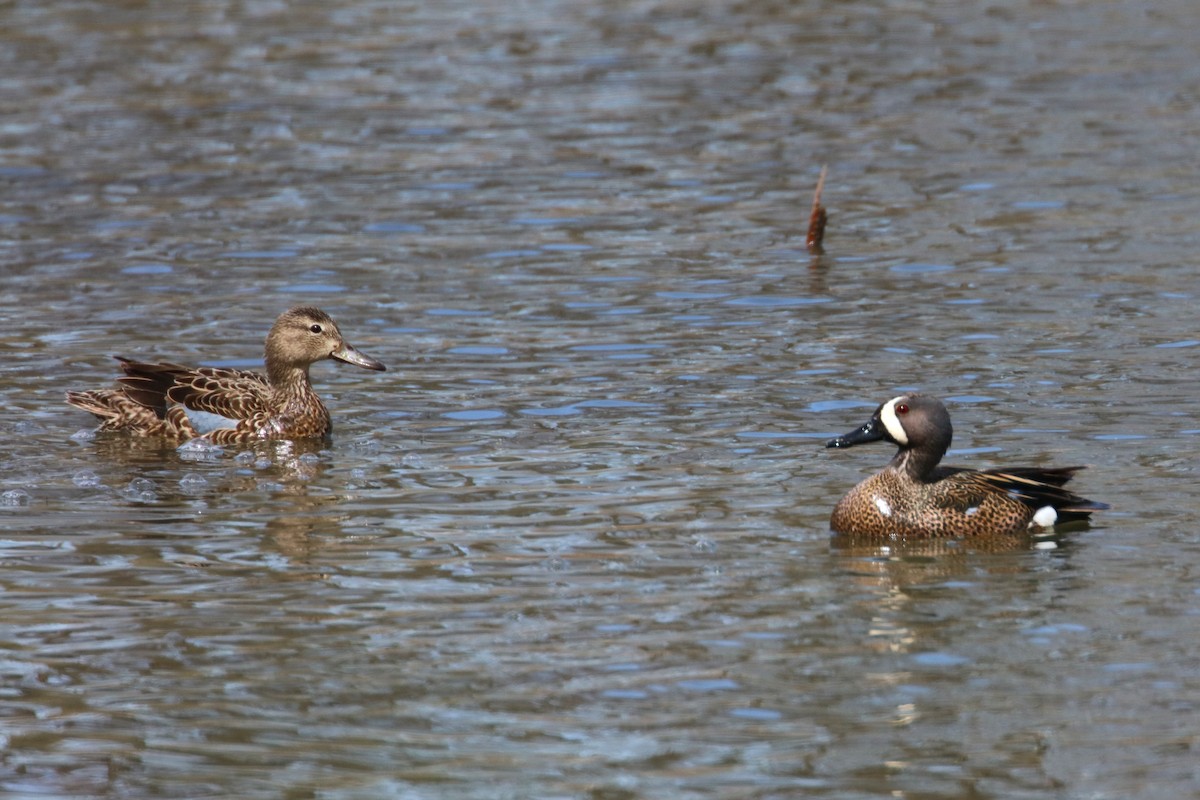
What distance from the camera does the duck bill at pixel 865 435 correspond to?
11859 mm

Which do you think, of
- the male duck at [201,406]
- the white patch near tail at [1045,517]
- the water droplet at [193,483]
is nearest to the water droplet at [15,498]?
the water droplet at [193,483]

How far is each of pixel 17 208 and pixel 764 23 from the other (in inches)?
575

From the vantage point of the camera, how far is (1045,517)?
37.7ft

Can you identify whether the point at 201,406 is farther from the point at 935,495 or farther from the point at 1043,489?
the point at 1043,489

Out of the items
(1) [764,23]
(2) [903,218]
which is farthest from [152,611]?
(1) [764,23]

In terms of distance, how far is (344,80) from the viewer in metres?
29.8

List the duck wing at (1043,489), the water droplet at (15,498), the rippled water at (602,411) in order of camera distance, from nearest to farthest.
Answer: the rippled water at (602,411) → the duck wing at (1043,489) → the water droplet at (15,498)

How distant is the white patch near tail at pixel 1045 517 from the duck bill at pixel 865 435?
3.31 feet

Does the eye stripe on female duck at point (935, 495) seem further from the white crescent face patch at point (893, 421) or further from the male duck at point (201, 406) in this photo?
the male duck at point (201, 406)

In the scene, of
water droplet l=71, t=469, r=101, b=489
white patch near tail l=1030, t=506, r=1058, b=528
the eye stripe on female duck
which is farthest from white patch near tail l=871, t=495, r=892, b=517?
water droplet l=71, t=469, r=101, b=489

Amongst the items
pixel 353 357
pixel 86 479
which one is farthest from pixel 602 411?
pixel 86 479

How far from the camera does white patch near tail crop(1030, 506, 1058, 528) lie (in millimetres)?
11469

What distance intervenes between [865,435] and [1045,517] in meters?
1.15

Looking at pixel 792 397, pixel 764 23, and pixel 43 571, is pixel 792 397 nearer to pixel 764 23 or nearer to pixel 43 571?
pixel 43 571
